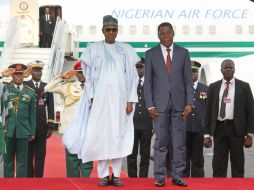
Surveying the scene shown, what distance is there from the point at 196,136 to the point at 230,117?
124 cm

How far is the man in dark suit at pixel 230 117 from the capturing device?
10891mm

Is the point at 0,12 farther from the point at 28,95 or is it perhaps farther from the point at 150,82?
the point at 150,82

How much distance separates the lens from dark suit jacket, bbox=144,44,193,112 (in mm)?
9617

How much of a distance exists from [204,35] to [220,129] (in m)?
16.7

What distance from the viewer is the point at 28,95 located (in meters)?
11.6

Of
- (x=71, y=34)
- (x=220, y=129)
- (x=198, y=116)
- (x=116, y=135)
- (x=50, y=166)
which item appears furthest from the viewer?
(x=71, y=34)

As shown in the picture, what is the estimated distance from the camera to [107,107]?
956 cm

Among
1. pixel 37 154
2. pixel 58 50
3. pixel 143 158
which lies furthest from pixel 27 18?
pixel 37 154

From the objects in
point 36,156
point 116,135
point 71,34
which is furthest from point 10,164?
point 71,34

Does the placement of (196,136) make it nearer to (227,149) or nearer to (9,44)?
(227,149)

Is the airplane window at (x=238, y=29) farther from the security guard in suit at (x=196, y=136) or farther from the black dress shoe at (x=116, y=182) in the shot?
the black dress shoe at (x=116, y=182)

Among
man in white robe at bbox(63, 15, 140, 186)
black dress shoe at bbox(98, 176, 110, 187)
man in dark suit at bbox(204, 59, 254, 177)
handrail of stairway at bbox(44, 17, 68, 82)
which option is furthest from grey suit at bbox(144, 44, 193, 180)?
handrail of stairway at bbox(44, 17, 68, 82)

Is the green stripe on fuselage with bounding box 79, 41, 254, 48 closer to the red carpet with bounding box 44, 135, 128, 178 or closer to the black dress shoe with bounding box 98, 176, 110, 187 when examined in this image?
the red carpet with bounding box 44, 135, 128, 178

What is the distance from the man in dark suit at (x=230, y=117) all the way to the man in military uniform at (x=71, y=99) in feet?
5.66
